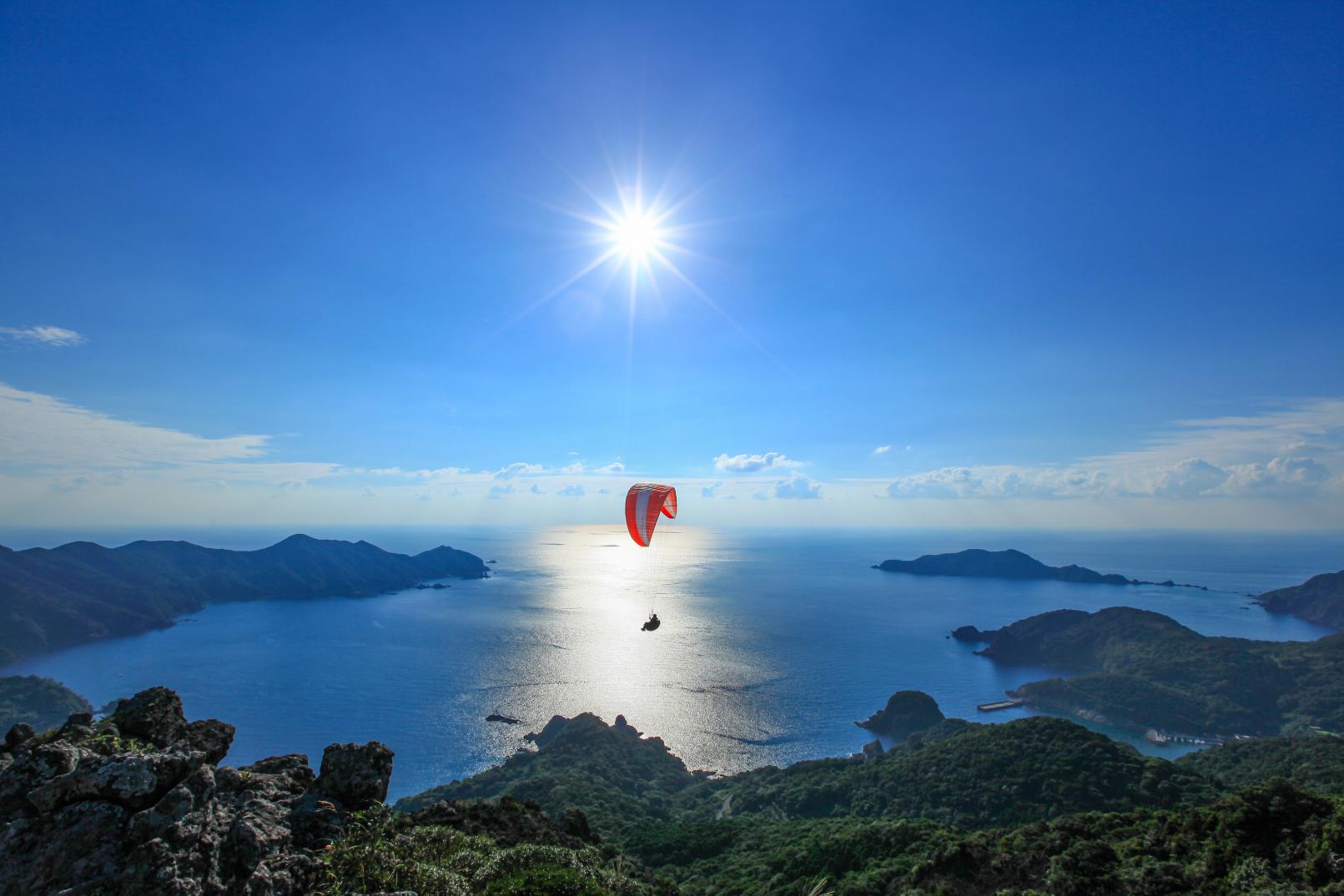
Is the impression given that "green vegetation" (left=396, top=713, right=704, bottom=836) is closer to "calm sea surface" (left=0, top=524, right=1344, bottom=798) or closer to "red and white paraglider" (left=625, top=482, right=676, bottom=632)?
"calm sea surface" (left=0, top=524, right=1344, bottom=798)

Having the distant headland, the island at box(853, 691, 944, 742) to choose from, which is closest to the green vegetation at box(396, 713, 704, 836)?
the island at box(853, 691, 944, 742)

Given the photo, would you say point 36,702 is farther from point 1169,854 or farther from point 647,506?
point 1169,854

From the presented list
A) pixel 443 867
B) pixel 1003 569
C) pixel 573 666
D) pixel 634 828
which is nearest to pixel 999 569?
pixel 1003 569

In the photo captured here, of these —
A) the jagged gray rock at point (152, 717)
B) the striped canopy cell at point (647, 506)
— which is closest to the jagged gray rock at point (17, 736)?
→ the jagged gray rock at point (152, 717)

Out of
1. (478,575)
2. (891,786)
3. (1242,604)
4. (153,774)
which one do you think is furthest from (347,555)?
(1242,604)

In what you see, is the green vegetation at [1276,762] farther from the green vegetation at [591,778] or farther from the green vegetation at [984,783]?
the green vegetation at [591,778]

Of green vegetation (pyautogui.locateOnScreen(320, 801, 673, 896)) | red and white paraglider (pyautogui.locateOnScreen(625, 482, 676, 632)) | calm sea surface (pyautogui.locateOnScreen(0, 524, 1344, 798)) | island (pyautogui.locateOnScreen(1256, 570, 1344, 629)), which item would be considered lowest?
calm sea surface (pyautogui.locateOnScreen(0, 524, 1344, 798))

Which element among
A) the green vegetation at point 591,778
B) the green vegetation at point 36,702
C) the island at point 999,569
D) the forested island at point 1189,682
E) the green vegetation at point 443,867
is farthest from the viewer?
the island at point 999,569
